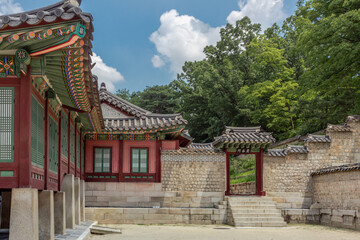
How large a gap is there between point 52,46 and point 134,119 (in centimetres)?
1431

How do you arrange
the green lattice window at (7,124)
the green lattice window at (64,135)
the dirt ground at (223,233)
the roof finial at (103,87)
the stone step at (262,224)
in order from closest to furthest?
the green lattice window at (7,124) → the green lattice window at (64,135) → the dirt ground at (223,233) → the stone step at (262,224) → the roof finial at (103,87)

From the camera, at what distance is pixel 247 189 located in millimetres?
27047

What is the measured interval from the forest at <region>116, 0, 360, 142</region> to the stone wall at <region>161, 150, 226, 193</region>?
10512mm

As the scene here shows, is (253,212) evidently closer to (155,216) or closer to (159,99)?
(155,216)

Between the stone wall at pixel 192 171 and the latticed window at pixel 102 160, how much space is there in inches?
107

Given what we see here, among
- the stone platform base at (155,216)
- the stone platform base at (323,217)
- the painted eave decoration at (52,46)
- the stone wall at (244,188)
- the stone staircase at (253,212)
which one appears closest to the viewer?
the painted eave decoration at (52,46)

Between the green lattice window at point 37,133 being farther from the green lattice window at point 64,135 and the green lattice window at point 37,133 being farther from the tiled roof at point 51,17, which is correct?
the green lattice window at point 64,135

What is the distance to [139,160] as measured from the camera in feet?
69.4

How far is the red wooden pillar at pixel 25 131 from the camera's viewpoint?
27.0 feet

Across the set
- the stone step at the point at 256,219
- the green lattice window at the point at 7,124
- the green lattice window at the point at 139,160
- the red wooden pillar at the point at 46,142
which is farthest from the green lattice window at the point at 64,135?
the stone step at the point at 256,219

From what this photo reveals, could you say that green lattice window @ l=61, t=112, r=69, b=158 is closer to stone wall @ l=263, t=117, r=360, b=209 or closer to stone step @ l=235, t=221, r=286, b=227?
stone step @ l=235, t=221, r=286, b=227

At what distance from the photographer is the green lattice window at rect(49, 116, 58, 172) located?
35.9 ft

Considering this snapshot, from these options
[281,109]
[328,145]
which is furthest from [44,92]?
[281,109]

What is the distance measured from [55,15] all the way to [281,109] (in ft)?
102
